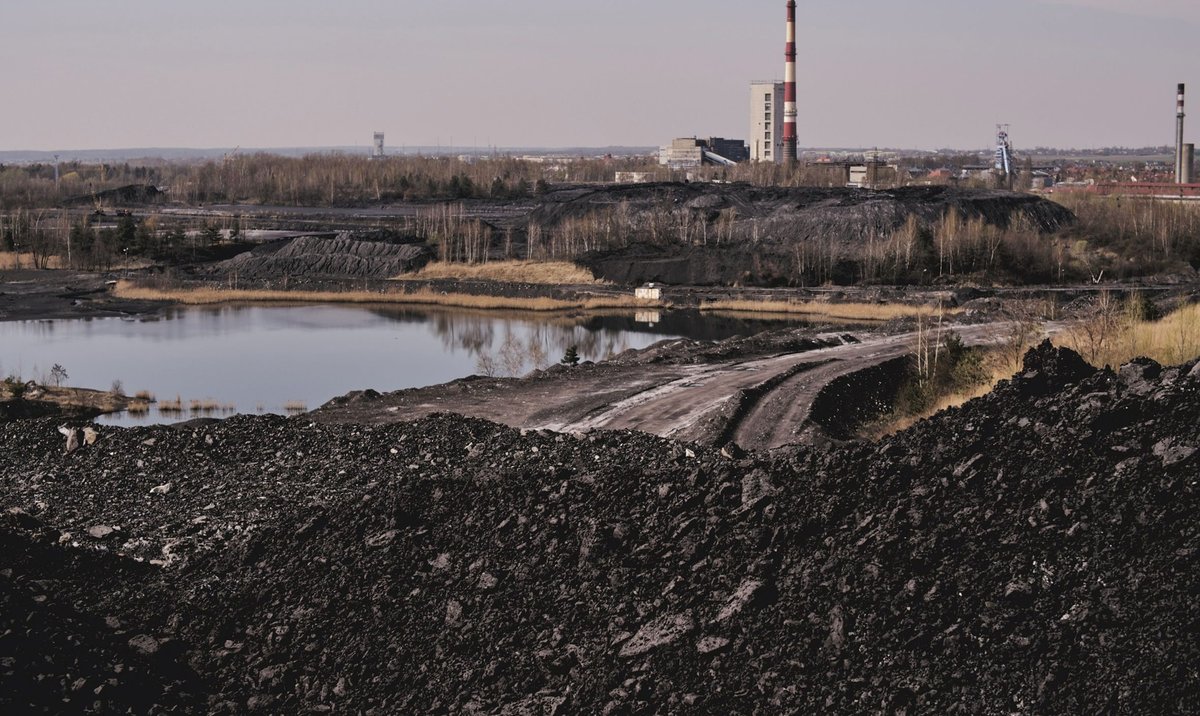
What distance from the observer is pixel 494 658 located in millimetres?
11406

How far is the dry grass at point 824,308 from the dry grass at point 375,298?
324 cm

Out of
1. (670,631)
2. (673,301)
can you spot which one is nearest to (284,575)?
(670,631)

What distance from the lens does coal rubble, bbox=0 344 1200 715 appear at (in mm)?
9750

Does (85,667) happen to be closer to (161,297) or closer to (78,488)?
(78,488)

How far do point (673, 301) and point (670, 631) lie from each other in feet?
142

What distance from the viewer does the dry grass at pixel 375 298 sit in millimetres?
53469

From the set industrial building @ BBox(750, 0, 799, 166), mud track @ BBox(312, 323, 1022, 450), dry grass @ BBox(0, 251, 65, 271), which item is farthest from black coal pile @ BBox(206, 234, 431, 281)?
industrial building @ BBox(750, 0, 799, 166)

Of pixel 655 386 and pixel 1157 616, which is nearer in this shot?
pixel 1157 616

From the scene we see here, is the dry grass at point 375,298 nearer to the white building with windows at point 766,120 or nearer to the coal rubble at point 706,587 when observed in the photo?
the coal rubble at point 706,587

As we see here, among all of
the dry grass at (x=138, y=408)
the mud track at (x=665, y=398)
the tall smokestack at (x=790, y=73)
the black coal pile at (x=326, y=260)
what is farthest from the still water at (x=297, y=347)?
the tall smokestack at (x=790, y=73)

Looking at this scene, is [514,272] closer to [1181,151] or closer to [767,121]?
[1181,151]

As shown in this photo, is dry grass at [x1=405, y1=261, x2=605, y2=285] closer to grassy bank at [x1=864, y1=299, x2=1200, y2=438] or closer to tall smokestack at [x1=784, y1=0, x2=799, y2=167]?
grassy bank at [x1=864, y1=299, x2=1200, y2=438]

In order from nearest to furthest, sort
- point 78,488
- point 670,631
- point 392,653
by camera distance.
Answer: point 670,631 → point 392,653 → point 78,488

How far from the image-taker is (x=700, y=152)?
15300 centimetres
